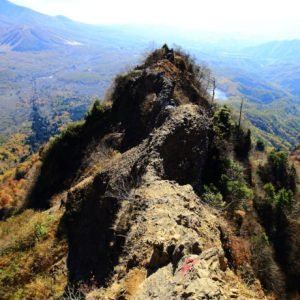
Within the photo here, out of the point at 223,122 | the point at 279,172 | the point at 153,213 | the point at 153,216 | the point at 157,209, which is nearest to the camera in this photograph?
the point at 153,216

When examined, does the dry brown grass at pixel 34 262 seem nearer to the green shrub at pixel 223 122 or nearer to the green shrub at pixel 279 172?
the green shrub at pixel 223 122

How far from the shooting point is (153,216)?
24953 mm

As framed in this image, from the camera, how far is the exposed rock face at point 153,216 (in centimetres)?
1817

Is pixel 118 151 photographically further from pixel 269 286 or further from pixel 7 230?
pixel 269 286

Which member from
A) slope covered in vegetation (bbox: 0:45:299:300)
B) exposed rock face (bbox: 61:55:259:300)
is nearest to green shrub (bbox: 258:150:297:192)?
slope covered in vegetation (bbox: 0:45:299:300)

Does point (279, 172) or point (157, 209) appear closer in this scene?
point (157, 209)

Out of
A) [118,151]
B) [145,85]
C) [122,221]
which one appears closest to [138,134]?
[118,151]

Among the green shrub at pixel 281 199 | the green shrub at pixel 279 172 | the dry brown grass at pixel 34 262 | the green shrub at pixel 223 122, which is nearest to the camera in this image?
the dry brown grass at pixel 34 262

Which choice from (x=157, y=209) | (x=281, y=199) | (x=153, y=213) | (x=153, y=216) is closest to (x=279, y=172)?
(x=281, y=199)

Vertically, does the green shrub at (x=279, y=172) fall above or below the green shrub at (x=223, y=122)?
below

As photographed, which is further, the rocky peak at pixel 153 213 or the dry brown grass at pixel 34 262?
the dry brown grass at pixel 34 262

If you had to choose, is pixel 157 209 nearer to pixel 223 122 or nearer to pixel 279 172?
pixel 223 122

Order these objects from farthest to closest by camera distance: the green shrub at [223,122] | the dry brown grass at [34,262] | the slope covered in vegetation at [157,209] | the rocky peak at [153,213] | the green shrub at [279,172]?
the green shrub at [279,172] < the green shrub at [223,122] < the dry brown grass at [34,262] < the slope covered in vegetation at [157,209] < the rocky peak at [153,213]

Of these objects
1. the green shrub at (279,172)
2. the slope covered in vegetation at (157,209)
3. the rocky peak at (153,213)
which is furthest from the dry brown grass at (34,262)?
the green shrub at (279,172)
